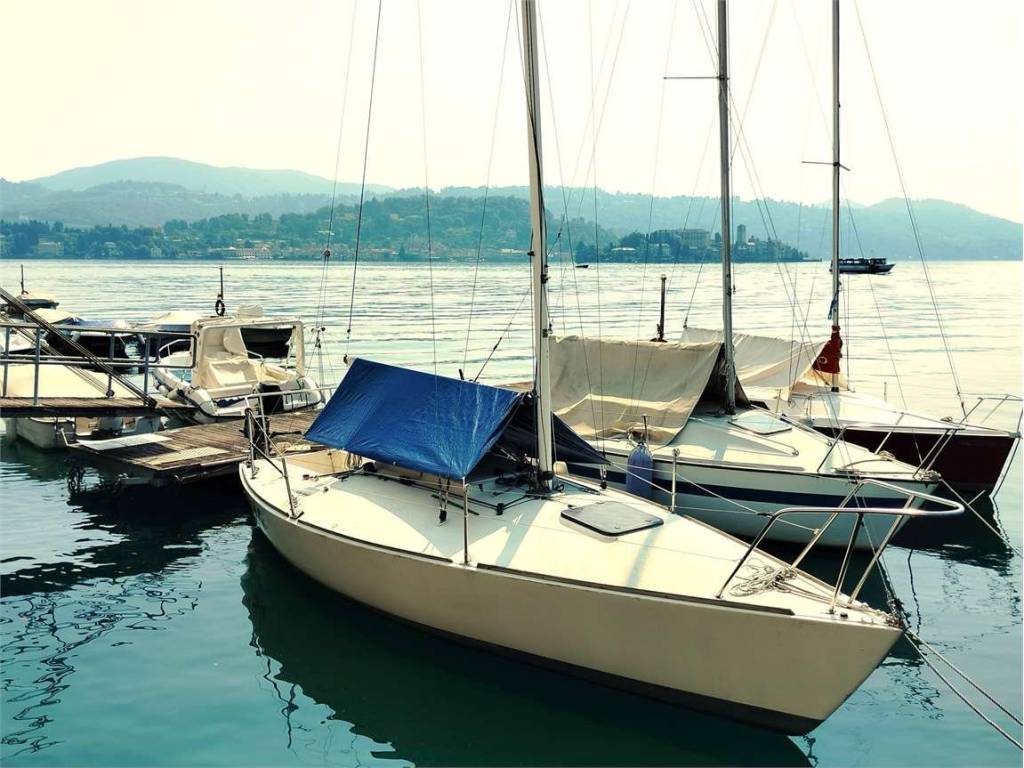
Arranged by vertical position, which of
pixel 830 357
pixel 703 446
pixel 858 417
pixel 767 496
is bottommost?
pixel 767 496

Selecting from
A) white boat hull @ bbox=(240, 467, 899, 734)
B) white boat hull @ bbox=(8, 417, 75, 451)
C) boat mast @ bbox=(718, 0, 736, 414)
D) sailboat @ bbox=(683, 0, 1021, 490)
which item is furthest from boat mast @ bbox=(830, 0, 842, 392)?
white boat hull @ bbox=(8, 417, 75, 451)

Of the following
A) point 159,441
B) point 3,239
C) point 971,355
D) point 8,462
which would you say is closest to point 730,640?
point 159,441

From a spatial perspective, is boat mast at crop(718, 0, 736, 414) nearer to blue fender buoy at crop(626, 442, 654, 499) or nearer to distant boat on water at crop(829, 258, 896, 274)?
blue fender buoy at crop(626, 442, 654, 499)

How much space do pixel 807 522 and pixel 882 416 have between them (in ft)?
16.8

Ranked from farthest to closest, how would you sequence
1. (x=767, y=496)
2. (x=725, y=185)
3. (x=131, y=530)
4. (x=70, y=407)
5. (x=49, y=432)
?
(x=49, y=432) < (x=725, y=185) < (x=70, y=407) < (x=131, y=530) < (x=767, y=496)

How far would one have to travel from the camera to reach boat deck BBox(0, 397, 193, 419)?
15.3 meters

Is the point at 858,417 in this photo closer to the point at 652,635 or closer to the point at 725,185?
the point at 725,185

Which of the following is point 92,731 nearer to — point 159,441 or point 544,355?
→ point 544,355

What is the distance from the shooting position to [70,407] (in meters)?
15.8

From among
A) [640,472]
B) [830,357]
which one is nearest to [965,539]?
[830,357]

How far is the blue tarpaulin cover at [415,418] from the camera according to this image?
37.9 feet

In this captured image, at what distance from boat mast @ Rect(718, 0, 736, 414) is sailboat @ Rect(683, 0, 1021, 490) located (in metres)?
2.21

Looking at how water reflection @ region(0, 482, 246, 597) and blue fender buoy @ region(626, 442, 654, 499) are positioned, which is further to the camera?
blue fender buoy @ region(626, 442, 654, 499)

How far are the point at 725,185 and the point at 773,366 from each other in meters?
5.61
